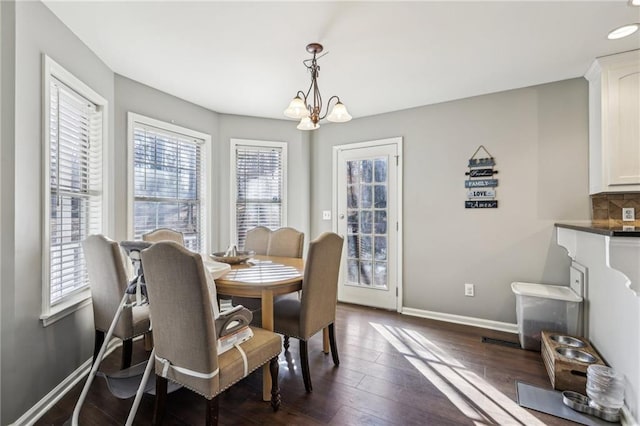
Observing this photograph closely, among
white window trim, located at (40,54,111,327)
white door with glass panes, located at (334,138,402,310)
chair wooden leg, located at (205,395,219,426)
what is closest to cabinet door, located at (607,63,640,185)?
white door with glass panes, located at (334,138,402,310)

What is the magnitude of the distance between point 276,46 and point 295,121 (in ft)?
6.31

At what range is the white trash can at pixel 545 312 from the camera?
8.36ft

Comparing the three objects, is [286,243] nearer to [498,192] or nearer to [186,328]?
[186,328]

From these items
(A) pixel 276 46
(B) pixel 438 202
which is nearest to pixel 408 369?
(B) pixel 438 202

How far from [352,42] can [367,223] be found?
220 centimetres

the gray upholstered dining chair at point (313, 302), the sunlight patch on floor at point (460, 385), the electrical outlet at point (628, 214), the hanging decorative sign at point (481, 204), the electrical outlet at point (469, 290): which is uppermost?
the hanging decorative sign at point (481, 204)

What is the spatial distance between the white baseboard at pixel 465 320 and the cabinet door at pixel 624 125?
1609mm

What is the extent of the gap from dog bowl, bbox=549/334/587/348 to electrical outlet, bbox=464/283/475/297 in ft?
2.77

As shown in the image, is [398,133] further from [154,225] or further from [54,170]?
[54,170]

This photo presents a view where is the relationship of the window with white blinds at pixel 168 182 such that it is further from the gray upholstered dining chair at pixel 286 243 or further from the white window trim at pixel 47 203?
the gray upholstered dining chair at pixel 286 243

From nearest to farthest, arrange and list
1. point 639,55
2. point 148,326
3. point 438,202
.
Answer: point 148,326
point 639,55
point 438,202

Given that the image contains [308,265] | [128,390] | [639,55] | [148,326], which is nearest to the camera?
[128,390]

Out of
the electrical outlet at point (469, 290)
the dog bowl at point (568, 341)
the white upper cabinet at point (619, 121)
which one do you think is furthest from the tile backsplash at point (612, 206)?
the electrical outlet at point (469, 290)

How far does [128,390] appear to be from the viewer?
6.01ft
